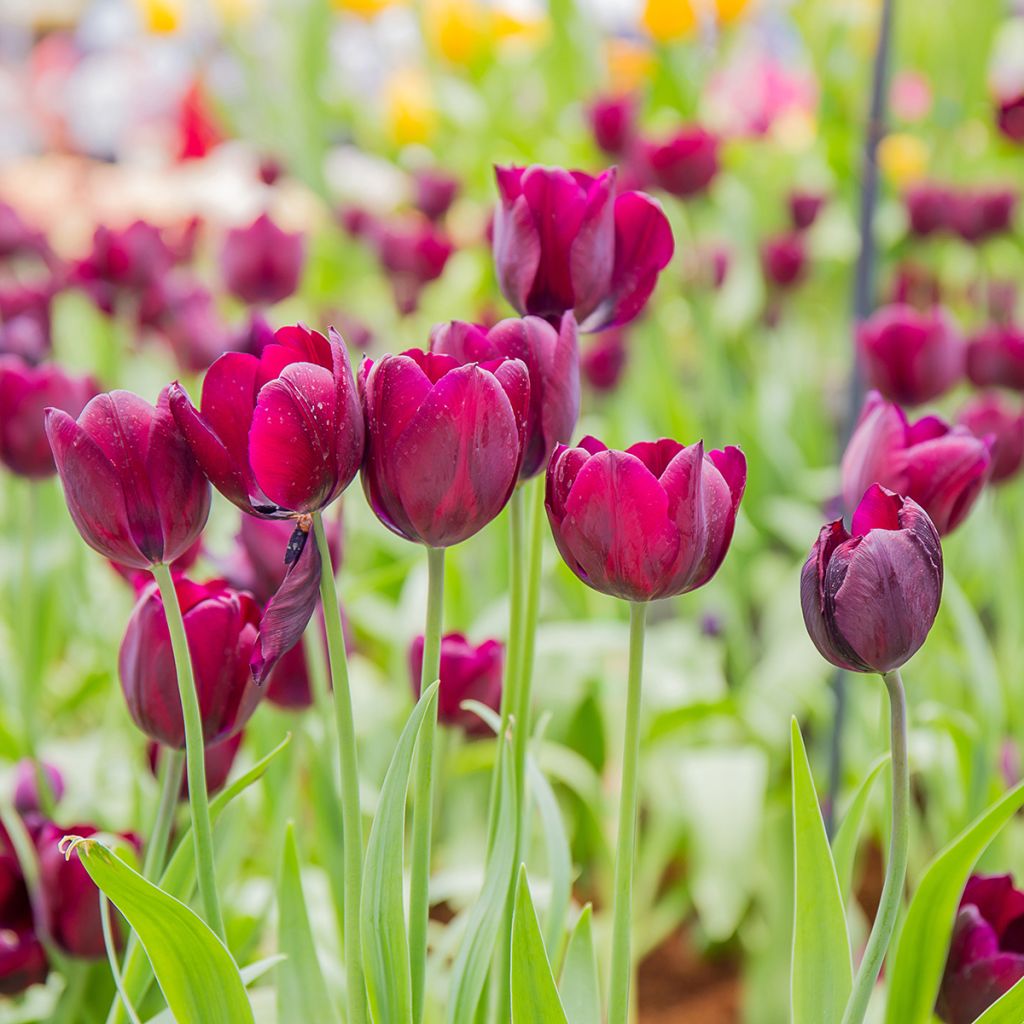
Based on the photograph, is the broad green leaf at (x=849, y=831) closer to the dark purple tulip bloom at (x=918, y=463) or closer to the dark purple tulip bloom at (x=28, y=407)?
the dark purple tulip bloom at (x=918, y=463)

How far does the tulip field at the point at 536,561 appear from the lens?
38 centimetres

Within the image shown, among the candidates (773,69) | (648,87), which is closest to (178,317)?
(648,87)

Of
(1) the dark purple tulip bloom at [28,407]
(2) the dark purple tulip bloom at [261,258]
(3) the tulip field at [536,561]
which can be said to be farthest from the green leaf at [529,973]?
(2) the dark purple tulip bloom at [261,258]

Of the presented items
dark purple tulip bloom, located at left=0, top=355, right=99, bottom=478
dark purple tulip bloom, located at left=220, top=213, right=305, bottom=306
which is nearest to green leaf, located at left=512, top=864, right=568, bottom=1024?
dark purple tulip bloom, located at left=0, top=355, right=99, bottom=478

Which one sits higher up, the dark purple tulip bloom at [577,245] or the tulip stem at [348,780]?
the dark purple tulip bloom at [577,245]

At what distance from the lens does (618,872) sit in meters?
0.41

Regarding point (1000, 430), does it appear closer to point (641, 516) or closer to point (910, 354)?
A: point (910, 354)

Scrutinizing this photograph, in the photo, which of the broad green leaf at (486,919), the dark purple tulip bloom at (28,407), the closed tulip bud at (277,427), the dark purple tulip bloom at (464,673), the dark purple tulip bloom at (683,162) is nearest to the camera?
the closed tulip bud at (277,427)

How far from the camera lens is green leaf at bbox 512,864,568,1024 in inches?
15.8

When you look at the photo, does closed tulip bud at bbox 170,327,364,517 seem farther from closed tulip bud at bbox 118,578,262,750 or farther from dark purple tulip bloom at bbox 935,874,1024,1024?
dark purple tulip bloom at bbox 935,874,1024,1024

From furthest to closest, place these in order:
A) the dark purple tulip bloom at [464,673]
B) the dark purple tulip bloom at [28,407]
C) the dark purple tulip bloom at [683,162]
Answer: the dark purple tulip bloom at [683,162], the dark purple tulip bloom at [28,407], the dark purple tulip bloom at [464,673]

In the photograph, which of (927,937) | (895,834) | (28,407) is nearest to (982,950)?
(927,937)

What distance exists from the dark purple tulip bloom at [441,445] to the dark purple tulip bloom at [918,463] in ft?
0.56

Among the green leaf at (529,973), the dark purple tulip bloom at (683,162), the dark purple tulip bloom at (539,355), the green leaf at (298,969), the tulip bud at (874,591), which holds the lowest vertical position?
the green leaf at (298,969)
